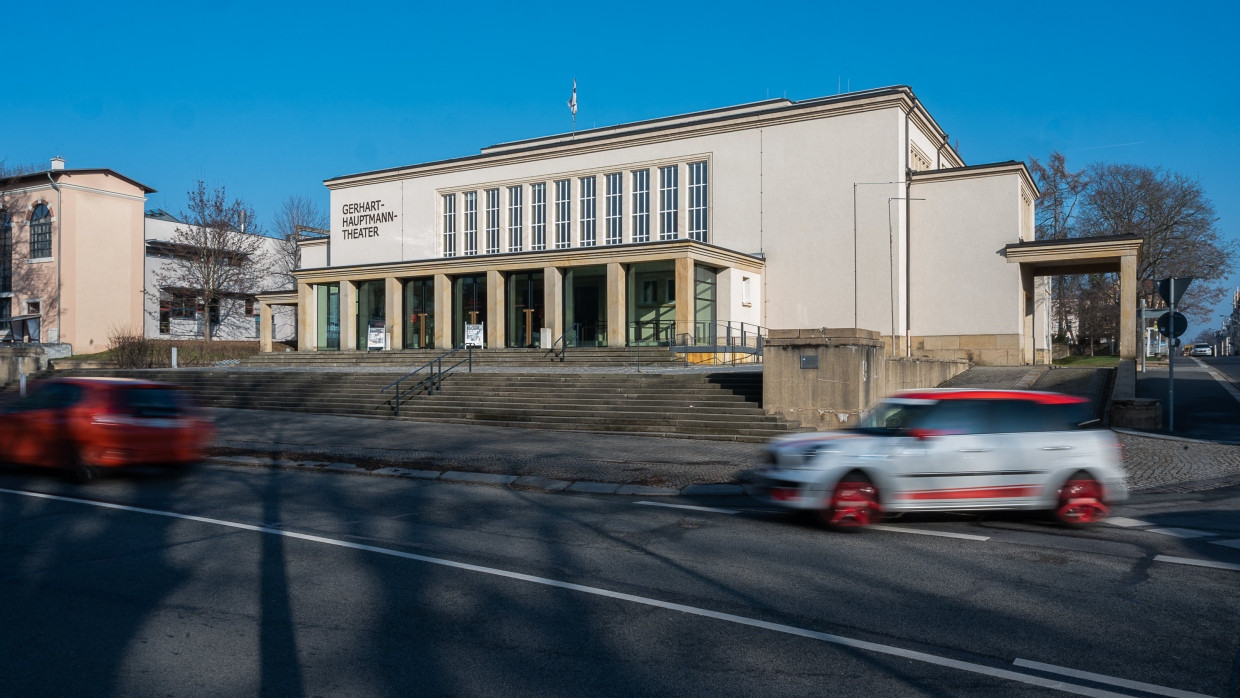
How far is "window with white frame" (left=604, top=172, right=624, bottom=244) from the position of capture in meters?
40.8

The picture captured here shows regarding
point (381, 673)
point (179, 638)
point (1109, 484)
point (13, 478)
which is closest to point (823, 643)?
point (381, 673)

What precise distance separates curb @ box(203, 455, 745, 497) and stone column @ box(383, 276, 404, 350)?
26104 millimetres

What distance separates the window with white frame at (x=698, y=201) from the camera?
39000 millimetres

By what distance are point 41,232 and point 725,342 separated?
1769 inches

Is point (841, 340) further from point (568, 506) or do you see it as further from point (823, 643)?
point (823, 643)

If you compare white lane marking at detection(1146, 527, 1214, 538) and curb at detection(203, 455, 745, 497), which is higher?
white lane marking at detection(1146, 527, 1214, 538)

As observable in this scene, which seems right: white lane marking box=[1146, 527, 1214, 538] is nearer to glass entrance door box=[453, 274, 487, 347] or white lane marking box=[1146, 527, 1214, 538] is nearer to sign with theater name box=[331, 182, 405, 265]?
glass entrance door box=[453, 274, 487, 347]

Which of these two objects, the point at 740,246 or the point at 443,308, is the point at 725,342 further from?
the point at 443,308

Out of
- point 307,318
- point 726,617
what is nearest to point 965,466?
point 726,617

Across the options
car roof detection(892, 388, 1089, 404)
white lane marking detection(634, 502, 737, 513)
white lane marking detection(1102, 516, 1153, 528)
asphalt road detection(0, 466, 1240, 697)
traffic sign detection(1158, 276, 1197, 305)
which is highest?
traffic sign detection(1158, 276, 1197, 305)

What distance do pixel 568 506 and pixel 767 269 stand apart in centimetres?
2775

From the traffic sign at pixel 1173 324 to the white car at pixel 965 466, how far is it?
9.87 metres

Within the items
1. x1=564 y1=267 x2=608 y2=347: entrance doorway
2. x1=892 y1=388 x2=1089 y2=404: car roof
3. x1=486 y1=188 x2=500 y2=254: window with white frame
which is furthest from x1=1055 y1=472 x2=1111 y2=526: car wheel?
x1=486 y1=188 x2=500 y2=254: window with white frame

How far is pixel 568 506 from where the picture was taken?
1124 cm
